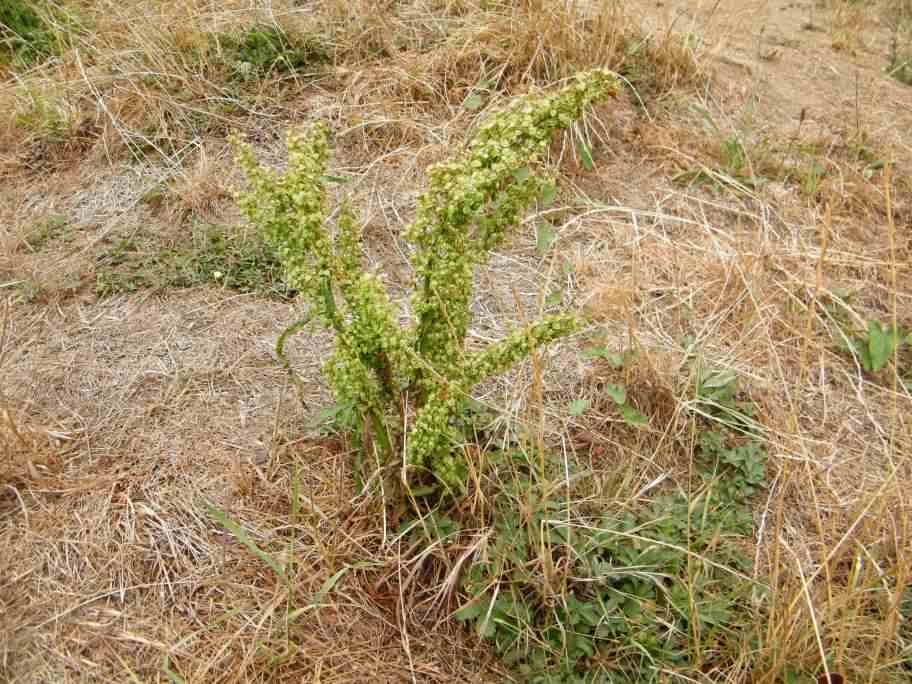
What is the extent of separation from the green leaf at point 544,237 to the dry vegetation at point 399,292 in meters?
0.02

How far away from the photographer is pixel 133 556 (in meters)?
1.75

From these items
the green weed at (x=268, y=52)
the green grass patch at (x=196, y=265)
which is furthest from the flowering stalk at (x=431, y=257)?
the green weed at (x=268, y=52)

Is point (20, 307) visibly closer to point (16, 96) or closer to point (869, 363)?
point (16, 96)

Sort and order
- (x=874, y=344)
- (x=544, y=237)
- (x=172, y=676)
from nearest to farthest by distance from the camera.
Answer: (x=172, y=676) → (x=874, y=344) → (x=544, y=237)

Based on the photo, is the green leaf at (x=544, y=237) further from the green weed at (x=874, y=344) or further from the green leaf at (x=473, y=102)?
the green weed at (x=874, y=344)

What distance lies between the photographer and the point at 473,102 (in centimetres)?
317

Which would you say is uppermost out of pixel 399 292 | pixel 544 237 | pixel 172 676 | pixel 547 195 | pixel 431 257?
pixel 431 257

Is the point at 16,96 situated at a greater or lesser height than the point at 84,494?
greater

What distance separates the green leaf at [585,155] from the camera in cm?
307

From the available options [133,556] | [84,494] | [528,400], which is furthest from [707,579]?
[84,494]

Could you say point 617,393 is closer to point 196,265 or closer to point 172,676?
point 172,676

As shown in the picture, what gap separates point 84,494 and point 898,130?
392 centimetres

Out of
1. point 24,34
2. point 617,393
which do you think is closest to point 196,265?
point 617,393

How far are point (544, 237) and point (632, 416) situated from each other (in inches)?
37.2
